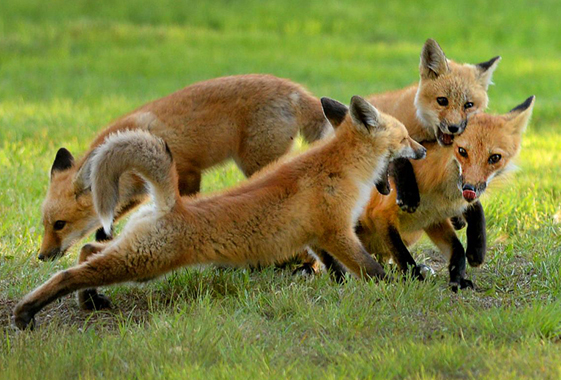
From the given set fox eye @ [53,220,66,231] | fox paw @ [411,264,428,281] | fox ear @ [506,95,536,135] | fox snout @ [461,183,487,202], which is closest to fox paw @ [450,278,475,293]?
fox paw @ [411,264,428,281]

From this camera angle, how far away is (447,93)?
21.9 ft

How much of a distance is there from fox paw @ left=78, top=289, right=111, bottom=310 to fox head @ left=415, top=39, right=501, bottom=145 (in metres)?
2.76

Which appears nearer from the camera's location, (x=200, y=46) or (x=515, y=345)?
(x=515, y=345)

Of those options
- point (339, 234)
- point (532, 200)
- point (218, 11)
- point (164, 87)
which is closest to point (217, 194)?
point (339, 234)

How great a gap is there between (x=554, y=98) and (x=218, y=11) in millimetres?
11304

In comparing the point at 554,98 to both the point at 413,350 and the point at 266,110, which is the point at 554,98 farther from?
the point at 413,350

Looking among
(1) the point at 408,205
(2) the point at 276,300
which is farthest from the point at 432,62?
(2) the point at 276,300

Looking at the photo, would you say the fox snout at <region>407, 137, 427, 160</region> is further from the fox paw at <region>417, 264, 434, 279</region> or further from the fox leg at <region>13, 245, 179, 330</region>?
the fox leg at <region>13, 245, 179, 330</region>

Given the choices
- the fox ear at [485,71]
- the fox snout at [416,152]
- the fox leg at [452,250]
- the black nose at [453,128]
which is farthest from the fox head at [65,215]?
the fox ear at [485,71]

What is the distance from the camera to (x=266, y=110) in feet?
24.3

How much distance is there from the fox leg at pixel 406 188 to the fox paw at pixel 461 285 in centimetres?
62

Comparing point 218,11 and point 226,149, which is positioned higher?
point 226,149

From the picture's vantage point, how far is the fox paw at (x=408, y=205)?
Answer: 237 inches

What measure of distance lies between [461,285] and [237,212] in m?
1.74
